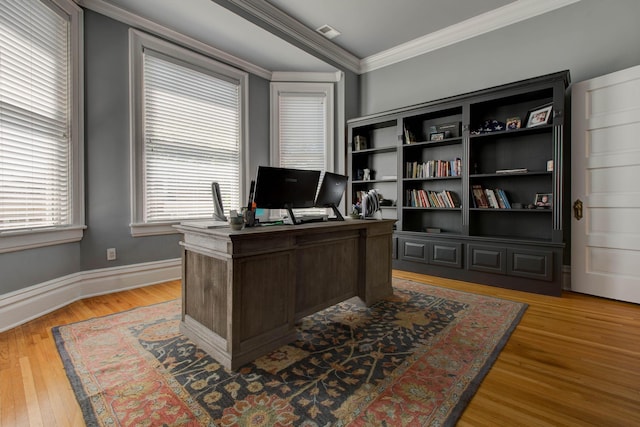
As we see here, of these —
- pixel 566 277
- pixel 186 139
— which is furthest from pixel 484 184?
pixel 186 139

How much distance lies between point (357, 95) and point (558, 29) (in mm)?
2709

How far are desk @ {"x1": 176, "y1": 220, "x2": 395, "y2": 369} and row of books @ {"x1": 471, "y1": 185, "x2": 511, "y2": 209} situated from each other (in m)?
1.99

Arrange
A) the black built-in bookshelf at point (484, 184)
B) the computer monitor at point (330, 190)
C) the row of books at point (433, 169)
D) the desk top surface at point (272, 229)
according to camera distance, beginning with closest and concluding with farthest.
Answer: the desk top surface at point (272, 229), the computer monitor at point (330, 190), the black built-in bookshelf at point (484, 184), the row of books at point (433, 169)

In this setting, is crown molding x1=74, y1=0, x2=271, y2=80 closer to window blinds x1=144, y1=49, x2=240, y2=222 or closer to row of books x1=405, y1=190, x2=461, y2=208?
window blinds x1=144, y1=49, x2=240, y2=222

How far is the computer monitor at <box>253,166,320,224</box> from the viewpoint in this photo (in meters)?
2.08

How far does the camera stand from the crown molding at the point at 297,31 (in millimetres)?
3412

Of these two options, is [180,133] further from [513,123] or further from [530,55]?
[530,55]

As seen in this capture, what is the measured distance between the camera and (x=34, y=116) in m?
2.56

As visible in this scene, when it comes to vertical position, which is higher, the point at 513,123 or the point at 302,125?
the point at 302,125

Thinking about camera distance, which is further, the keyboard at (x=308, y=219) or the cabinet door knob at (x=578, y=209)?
the cabinet door knob at (x=578, y=209)

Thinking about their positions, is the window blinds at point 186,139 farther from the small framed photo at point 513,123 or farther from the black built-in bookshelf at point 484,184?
the small framed photo at point 513,123

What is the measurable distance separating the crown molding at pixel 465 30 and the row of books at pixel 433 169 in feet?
5.58

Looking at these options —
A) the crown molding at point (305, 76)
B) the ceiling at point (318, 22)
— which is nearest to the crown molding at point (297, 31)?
the ceiling at point (318, 22)

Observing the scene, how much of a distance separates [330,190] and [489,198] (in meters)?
2.15
